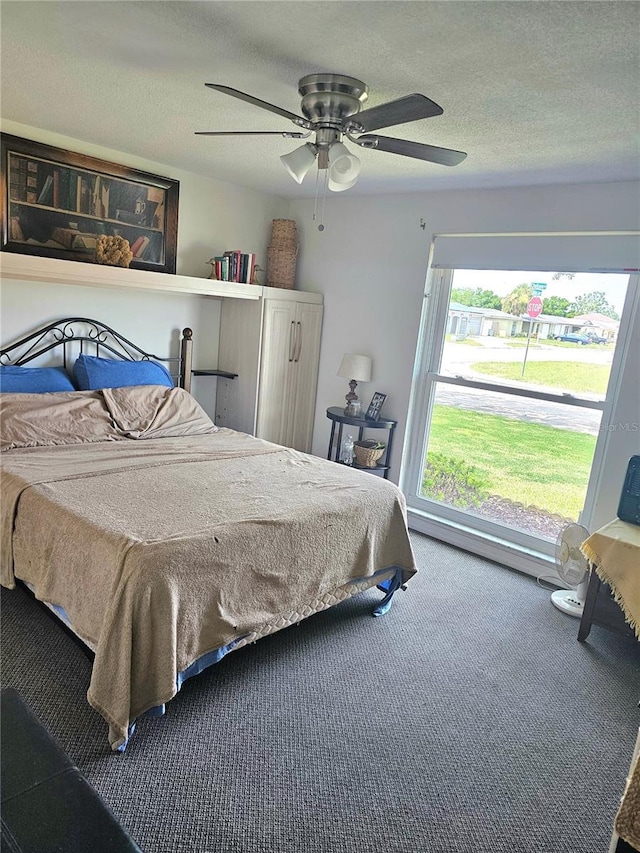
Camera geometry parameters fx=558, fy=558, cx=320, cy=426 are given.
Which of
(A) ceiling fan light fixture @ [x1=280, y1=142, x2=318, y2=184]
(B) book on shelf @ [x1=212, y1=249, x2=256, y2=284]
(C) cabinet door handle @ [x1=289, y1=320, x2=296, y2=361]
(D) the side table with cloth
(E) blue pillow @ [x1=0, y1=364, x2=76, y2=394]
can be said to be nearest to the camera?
(A) ceiling fan light fixture @ [x1=280, y1=142, x2=318, y2=184]

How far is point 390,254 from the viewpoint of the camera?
414cm

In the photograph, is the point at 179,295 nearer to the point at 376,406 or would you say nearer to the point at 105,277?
the point at 105,277

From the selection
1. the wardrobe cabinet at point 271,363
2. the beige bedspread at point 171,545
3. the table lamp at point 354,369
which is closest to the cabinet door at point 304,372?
the wardrobe cabinet at point 271,363

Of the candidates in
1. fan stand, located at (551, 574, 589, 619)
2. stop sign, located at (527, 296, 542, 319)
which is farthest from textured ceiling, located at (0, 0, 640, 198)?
fan stand, located at (551, 574, 589, 619)

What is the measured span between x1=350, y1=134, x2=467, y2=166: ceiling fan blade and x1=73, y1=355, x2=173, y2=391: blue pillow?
2.23m

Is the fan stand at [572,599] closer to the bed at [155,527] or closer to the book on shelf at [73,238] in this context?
the bed at [155,527]

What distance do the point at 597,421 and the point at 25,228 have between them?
11.9ft

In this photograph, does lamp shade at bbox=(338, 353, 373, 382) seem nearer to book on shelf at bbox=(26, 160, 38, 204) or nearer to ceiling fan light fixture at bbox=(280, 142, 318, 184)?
ceiling fan light fixture at bbox=(280, 142, 318, 184)

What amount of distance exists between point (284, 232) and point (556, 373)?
2353 mm

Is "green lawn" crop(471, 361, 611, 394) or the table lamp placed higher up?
"green lawn" crop(471, 361, 611, 394)

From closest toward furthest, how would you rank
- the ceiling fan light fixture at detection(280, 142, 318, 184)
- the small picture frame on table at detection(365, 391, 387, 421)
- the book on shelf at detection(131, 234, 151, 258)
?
1. the ceiling fan light fixture at detection(280, 142, 318, 184)
2. the book on shelf at detection(131, 234, 151, 258)
3. the small picture frame on table at detection(365, 391, 387, 421)

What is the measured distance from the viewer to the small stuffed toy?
137 inches

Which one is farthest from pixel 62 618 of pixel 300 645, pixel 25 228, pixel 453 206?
pixel 453 206

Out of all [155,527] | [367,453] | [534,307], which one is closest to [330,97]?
[155,527]
